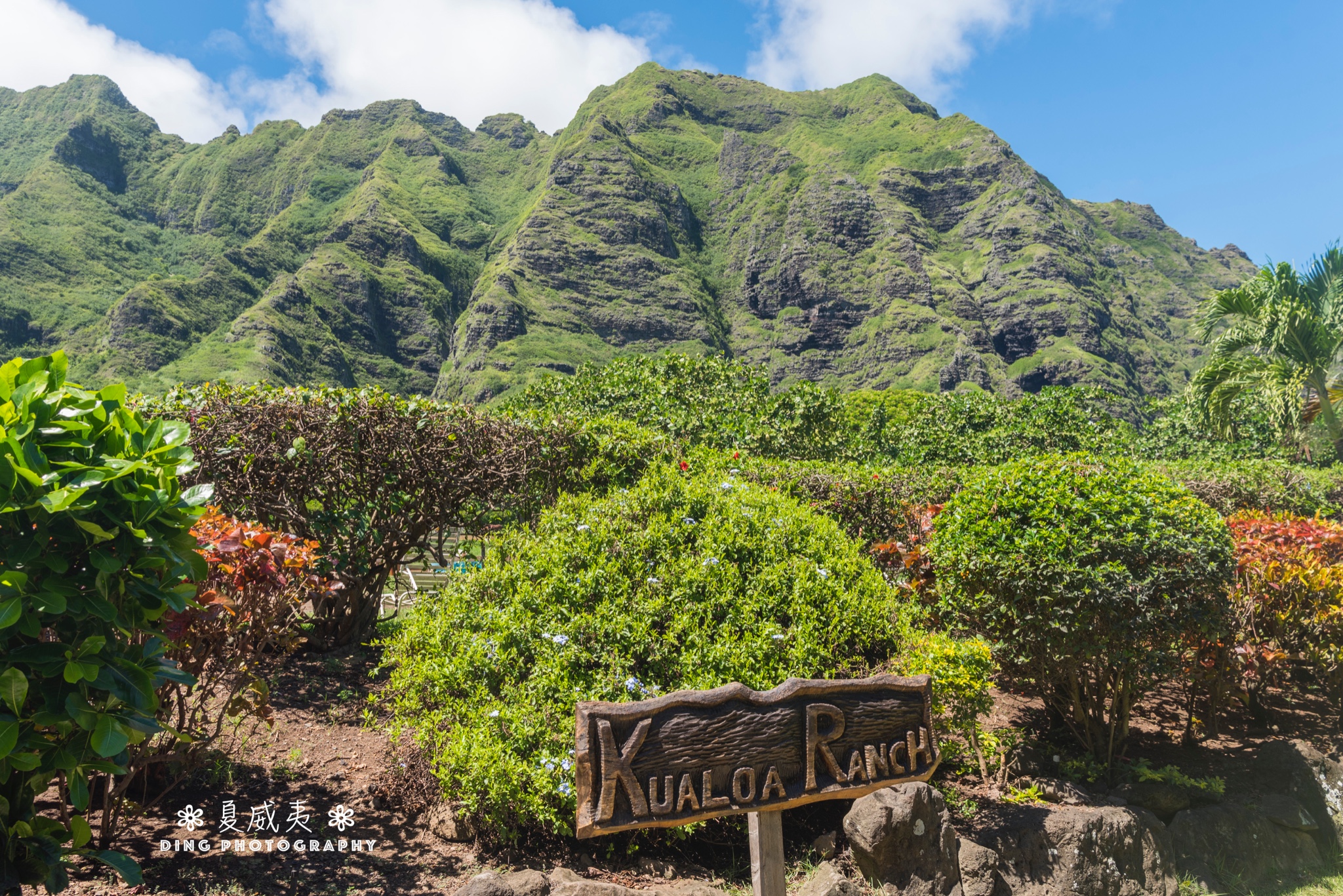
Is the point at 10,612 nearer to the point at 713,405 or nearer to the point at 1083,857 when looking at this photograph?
the point at 1083,857

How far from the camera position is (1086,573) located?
4.67 meters

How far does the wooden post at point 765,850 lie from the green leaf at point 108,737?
2.18m

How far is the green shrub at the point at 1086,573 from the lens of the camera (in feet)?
15.5

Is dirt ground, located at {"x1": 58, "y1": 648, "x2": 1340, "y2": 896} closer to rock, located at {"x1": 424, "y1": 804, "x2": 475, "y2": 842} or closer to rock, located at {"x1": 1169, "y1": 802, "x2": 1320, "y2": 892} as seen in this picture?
rock, located at {"x1": 424, "y1": 804, "x2": 475, "y2": 842}

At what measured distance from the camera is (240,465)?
5836mm

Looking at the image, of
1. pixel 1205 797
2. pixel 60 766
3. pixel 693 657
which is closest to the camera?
pixel 60 766

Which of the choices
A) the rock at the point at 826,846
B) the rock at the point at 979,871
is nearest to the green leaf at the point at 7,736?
the rock at the point at 826,846

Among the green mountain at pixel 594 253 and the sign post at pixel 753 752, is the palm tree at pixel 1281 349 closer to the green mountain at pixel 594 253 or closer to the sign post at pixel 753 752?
the sign post at pixel 753 752

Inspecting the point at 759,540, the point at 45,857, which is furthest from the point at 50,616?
the point at 759,540

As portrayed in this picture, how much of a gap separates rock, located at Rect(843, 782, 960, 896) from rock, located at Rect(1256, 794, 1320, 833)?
2964 mm

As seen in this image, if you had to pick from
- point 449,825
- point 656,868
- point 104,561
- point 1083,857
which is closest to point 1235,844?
point 1083,857

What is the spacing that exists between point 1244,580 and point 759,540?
4.26 m

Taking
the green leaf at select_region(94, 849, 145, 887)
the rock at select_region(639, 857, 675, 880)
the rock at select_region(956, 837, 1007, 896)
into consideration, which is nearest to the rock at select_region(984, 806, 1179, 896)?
the rock at select_region(956, 837, 1007, 896)

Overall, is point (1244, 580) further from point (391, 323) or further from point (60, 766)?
point (391, 323)
